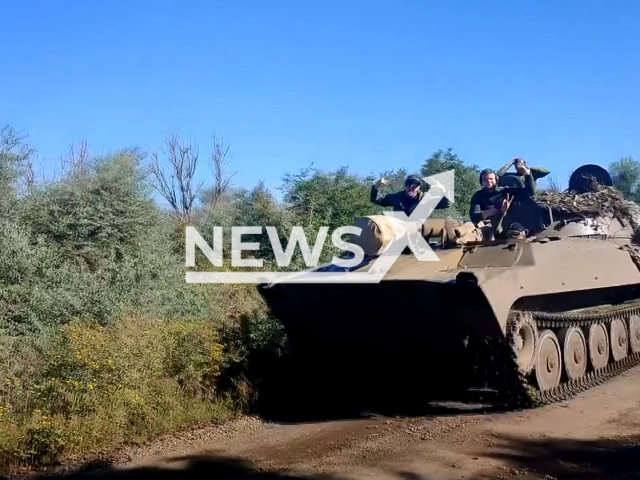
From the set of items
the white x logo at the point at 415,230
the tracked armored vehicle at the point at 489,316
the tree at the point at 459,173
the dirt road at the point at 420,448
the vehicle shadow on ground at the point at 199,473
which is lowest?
the vehicle shadow on ground at the point at 199,473

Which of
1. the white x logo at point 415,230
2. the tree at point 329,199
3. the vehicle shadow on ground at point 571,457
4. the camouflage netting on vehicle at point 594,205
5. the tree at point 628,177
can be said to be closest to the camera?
the vehicle shadow on ground at point 571,457

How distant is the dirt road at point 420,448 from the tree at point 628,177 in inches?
758

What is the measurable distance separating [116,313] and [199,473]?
4.02m

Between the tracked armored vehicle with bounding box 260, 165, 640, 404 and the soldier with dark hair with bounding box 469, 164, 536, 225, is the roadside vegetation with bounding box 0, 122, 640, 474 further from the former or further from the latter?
the soldier with dark hair with bounding box 469, 164, 536, 225

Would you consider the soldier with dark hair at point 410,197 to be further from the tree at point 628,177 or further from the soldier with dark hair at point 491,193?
the tree at point 628,177

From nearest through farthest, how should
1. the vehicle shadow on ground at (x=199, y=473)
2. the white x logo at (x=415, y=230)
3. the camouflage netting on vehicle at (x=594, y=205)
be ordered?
the vehicle shadow on ground at (x=199, y=473) → the white x logo at (x=415, y=230) → the camouflage netting on vehicle at (x=594, y=205)

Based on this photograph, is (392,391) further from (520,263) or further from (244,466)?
(244,466)

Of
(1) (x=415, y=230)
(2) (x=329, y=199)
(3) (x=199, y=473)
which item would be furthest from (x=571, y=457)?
(2) (x=329, y=199)

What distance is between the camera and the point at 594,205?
10.5 m

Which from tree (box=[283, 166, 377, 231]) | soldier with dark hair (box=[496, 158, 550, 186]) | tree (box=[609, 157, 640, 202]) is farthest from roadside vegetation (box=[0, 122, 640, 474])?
tree (box=[609, 157, 640, 202])

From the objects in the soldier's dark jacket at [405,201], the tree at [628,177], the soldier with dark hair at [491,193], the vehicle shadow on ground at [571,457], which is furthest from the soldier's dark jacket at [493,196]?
the tree at [628,177]

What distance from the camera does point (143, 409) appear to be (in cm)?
721

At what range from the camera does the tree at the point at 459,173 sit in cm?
1980

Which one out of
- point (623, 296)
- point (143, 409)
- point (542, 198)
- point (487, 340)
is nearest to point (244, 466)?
point (143, 409)
